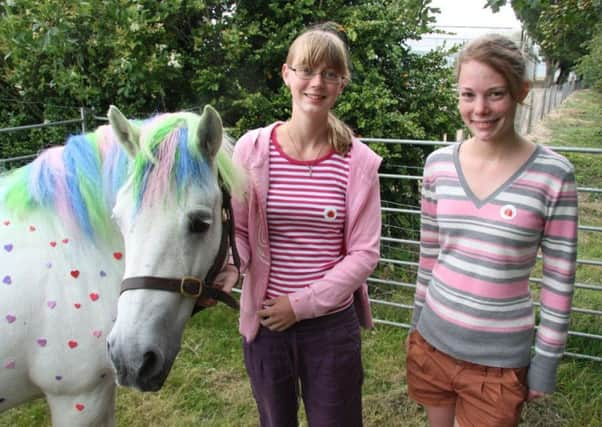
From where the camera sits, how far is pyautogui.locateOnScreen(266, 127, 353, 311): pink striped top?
1421 millimetres

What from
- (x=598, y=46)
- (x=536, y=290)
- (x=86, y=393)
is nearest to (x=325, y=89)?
(x=86, y=393)

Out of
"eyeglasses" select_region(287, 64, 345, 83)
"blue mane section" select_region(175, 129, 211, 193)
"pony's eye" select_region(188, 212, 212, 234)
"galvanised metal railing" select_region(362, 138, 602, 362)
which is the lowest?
"galvanised metal railing" select_region(362, 138, 602, 362)

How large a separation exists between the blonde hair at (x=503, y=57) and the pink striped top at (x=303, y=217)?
47 centimetres

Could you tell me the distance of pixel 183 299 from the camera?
1271mm

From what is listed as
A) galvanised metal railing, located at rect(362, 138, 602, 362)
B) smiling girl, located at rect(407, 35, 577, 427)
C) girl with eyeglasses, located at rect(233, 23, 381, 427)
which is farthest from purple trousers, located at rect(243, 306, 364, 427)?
galvanised metal railing, located at rect(362, 138, 602, 362)

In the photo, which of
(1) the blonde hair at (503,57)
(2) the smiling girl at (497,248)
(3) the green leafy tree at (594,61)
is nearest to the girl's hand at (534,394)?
(2) the smiling girl at (497,248)

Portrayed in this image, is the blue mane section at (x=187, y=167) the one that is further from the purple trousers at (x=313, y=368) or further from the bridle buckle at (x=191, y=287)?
the purple trousers at (x=313, y=368)

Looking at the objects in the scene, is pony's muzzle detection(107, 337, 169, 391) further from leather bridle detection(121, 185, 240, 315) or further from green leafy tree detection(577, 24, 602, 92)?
green leafy tree detection(577, 24, 602, 92)

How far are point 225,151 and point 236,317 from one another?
2486 mm

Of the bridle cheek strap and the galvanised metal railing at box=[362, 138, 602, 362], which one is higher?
the bridle cheek strap

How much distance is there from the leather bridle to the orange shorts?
627 millimetres

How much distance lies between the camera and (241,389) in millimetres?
2910

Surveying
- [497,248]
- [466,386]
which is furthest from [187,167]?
[466,386]

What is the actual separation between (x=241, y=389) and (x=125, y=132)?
6.81 feet
